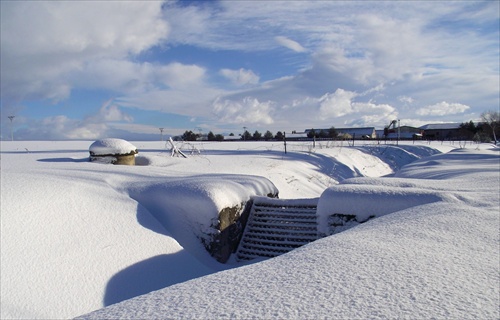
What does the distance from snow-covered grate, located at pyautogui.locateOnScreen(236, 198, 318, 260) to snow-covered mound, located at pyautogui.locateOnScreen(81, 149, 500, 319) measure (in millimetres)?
3129

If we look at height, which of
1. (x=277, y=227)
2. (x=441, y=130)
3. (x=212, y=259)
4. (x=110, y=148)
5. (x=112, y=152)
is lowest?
(x=212, y=259)

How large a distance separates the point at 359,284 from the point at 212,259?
3.85 meters

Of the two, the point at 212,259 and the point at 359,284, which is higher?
the point at 359,284

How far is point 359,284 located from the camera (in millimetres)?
1681

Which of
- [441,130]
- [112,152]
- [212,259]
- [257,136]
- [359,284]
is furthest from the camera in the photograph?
[441,130]

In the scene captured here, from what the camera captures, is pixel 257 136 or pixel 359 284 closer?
pixel 359 284

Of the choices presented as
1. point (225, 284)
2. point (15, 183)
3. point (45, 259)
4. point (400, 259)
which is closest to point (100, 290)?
point (45, 259)

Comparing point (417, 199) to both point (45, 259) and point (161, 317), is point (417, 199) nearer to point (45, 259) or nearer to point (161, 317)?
point (161, 317)

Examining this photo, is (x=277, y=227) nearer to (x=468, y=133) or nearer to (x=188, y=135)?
(x=188, y=135)

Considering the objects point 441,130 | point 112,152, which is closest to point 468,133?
point 441,130

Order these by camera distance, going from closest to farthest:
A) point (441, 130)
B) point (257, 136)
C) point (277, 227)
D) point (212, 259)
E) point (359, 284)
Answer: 1. point (359, 284)
2. point (212, 259)
3. point (277, 227)
4. point (257, 136)
5. point (441, 130)

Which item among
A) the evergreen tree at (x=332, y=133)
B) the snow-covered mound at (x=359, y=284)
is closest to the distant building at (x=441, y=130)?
the evergreen tree at (x=332, y=133)

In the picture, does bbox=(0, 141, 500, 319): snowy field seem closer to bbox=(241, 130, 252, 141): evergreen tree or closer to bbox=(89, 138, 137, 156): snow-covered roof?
bbox=(89, 138, 137, 156): snow-covered roof

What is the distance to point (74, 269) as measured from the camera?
4.02 metres
